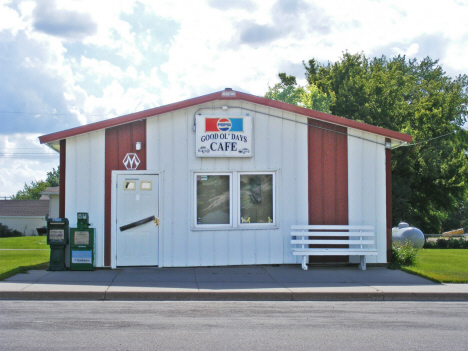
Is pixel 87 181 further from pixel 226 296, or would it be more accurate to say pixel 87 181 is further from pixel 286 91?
pixel 286 91

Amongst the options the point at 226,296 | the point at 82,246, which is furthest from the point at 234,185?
the point at 82,246

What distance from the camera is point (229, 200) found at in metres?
12.4

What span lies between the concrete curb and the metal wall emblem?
3.80m

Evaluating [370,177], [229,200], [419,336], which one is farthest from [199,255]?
[419,336]

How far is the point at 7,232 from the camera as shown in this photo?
4678 cm

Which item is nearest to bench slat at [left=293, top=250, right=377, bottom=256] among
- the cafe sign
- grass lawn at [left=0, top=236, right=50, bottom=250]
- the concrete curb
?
the concrete curb

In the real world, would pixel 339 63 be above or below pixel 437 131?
above

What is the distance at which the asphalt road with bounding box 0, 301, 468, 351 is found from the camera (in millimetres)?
6086

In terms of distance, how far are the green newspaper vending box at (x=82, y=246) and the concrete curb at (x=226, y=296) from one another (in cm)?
258

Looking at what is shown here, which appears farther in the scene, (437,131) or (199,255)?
(437,131)

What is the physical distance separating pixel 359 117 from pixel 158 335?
106ft

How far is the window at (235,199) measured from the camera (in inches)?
488

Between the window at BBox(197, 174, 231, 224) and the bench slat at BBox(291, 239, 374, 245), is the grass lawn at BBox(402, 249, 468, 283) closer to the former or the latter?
the bench slat at BBox(291, 239, 374, 245)

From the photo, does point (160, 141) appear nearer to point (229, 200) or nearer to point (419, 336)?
point (229, 200)
